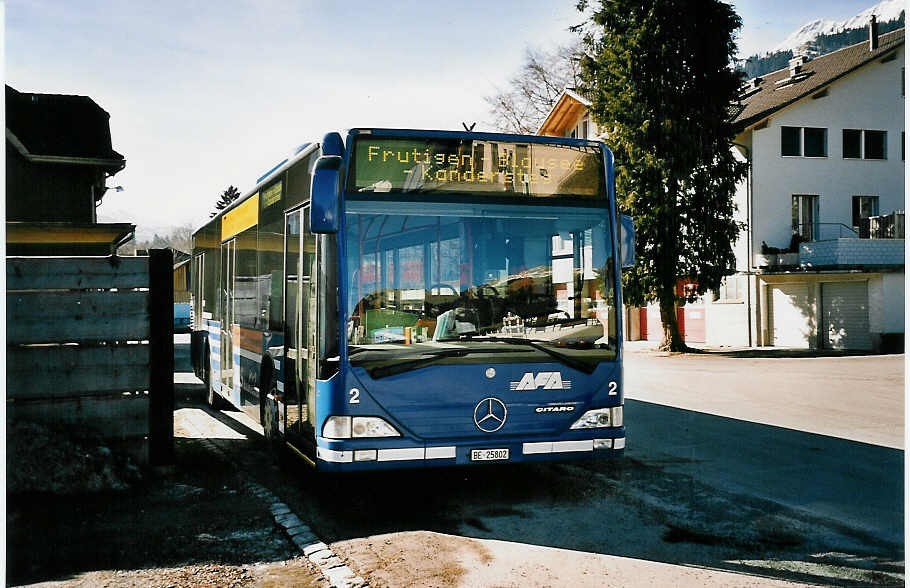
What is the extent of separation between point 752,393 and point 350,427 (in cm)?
1226

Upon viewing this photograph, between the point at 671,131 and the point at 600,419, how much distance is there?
77.9 ft

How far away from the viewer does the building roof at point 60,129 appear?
89.4 ft

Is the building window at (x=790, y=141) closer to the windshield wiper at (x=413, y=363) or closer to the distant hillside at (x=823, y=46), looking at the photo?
the distant hillside at (x=823, y=46)

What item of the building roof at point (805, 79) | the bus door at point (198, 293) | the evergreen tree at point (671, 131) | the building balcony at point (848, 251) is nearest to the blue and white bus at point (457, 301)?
the bus door at point (198, 293)

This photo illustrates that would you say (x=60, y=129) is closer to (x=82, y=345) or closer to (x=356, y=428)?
(x=82, y=345)

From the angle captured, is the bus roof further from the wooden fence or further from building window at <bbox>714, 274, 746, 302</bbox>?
building window at <bbox>714, 274, 746, 302</bbox>

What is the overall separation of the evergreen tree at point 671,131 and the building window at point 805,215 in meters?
5.24

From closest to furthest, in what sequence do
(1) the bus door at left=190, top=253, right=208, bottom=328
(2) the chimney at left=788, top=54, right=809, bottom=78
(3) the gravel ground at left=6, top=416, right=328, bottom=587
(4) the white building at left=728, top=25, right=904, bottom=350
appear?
(3) the gravel ground at left=6, top=416, right=328, bottom=587 < (1) the bus door at left=190, top=253, right=208, bottom=328 < (4) the white building at left=728, top=25, right=904, bottom=350 < (2) the chimney at left=788, top=54, right=809, bottom=78

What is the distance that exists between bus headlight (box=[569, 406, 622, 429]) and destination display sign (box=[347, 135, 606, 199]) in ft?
5.89

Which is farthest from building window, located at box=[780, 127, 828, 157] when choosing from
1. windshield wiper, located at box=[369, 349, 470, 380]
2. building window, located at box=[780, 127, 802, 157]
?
windshield wiper, located at box=[369, 349, 470, 380]

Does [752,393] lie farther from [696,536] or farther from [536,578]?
[536,578]

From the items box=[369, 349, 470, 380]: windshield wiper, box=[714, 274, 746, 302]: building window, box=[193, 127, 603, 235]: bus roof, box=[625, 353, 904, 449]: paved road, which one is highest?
box=[193, 127, 603, 235]: bus roof

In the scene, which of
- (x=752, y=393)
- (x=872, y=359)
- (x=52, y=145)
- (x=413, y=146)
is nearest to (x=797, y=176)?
(x=872, y=359)

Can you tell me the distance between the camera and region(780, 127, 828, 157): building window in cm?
3497
